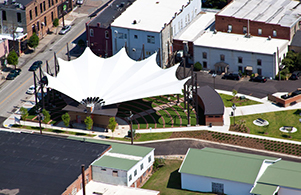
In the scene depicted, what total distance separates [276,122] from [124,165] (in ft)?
108

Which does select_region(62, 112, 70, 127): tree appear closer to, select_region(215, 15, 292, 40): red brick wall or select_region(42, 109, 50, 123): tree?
select_region(42, 109, 50, 123): tree

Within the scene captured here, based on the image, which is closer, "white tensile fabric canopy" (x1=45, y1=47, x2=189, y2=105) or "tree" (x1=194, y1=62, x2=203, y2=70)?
"white tensile fabric canopy" (x1=45, y1=47, x2=189, y2=105)

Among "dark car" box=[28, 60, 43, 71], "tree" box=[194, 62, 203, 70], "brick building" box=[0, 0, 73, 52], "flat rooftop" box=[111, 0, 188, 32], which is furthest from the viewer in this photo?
"brick building" box=[0, 0, 73, 52]

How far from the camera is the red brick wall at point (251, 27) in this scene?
131m

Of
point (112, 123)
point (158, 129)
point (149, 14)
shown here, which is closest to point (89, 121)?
point (112, 123)

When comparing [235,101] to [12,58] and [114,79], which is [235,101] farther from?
[12,58]

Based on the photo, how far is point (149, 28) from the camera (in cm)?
12988

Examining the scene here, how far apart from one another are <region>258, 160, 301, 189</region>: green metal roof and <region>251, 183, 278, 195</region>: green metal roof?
0.74m

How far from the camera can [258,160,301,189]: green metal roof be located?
8762 centimetres

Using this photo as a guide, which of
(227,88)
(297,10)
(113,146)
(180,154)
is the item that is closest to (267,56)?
(227,88)

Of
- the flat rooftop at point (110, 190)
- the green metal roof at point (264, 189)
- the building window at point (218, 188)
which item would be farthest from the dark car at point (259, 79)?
the flat rooftop at point (110, 190)

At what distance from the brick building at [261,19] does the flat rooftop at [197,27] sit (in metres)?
4.17

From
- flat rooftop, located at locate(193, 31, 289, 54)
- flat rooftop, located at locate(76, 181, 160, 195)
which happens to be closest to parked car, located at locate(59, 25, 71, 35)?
flat rooftop, located at locate(193, 31, 289, 54)

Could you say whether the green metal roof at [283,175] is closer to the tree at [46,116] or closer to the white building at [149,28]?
the tree at [46,116]
